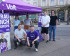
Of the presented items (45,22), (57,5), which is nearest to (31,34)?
(45,22)

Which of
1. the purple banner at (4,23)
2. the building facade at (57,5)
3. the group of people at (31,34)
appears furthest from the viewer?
the building facade at (57,5)

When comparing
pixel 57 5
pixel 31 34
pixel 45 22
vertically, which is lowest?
pixel 31 34

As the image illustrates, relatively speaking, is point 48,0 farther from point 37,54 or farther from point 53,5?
point 37,54

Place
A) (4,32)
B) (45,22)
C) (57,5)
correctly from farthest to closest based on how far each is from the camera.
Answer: (57,5) < (45,22) < (4,32)

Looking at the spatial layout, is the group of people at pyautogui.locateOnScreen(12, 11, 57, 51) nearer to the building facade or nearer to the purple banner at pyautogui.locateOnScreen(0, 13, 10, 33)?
the purple banner at pyautogui.locateOnScreen(0, 13, 10, 33)

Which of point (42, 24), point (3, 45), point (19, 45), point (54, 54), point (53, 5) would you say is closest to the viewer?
point (54, 54)

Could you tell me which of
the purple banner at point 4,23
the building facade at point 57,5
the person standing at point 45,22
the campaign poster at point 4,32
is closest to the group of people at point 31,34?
the person standing at point 45,22

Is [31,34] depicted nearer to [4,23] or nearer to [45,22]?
[4,23]

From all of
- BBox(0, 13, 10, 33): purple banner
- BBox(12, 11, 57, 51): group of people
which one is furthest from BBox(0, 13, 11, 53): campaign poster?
BBox(12, 11, 57, 51): group of people

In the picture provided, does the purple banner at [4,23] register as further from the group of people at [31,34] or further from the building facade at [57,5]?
the building facade at [57,5]

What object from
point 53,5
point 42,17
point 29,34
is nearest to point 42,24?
point 42,17

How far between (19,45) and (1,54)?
1.32 m

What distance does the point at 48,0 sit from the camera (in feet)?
117

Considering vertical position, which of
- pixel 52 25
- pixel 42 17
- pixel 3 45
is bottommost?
pixel 3 45
